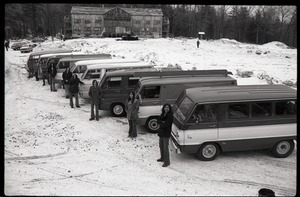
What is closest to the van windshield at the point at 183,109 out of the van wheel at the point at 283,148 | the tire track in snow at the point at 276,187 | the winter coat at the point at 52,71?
the tire track in snow at the point at 276,187

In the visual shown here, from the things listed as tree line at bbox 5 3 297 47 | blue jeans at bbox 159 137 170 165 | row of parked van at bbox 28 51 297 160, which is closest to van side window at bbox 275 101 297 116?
row of parked van at bbox 28 51 297 160

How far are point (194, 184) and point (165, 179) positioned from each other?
740 mm

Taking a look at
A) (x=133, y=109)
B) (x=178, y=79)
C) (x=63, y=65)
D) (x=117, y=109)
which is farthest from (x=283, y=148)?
(x=63, y=65)

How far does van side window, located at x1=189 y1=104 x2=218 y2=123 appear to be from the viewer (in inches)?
318

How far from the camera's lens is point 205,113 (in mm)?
8141

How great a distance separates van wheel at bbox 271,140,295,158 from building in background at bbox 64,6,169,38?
219 ft

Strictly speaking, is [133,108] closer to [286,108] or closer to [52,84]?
[286,108]

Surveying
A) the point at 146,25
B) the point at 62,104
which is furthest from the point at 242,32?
the point at 62,104

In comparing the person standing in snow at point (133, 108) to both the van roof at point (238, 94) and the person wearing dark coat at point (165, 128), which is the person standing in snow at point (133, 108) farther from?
the person wearing dark coat at point (165, 128)

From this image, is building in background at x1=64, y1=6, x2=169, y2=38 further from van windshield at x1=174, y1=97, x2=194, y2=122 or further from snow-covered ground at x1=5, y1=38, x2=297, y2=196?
van windshield at x1=174, y1=97, x2=194, y2=122

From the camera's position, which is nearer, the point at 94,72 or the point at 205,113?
the point at 205,113

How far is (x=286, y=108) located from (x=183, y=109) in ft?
9.91

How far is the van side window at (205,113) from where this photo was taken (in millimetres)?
8086

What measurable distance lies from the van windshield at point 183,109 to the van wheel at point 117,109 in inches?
165
